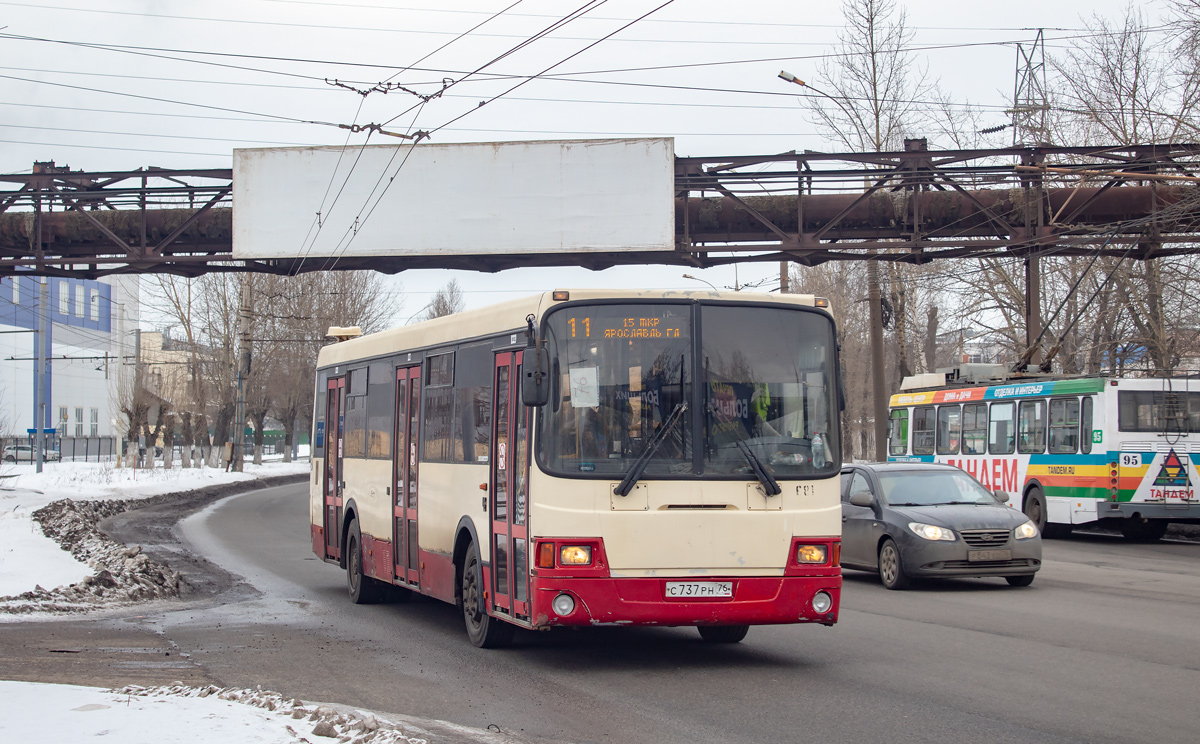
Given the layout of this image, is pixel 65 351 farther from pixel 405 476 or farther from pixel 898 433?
pixel 405 476

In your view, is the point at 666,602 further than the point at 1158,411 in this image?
No

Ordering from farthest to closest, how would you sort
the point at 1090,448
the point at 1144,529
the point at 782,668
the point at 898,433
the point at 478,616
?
the point at 898,433 → the point at 1144,529 → the point at 1090,448 → the point at 478,616 → the point at 782,668

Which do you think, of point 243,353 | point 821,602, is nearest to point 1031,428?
point 821,602

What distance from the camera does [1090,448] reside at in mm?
21891

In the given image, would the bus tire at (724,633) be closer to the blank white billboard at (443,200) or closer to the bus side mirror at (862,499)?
the bus side mirror at (862,499)

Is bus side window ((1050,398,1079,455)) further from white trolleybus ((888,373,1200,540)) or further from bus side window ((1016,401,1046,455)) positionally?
bus side window ((1016,401,1046,455))

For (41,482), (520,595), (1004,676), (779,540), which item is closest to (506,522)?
(520,595)

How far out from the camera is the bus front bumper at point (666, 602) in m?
8.38

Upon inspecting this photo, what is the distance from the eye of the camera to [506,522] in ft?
30.1

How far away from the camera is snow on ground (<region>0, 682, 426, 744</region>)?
5.93 meters

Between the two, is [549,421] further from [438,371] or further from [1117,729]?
[1117,729]

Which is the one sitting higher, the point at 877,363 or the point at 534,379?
the point at 877,363

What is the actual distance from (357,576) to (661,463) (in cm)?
609

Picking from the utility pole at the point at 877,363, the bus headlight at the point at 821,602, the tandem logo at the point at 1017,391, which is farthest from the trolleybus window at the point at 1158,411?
the bus headlight at the point at 821,602
